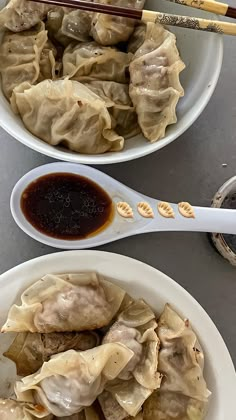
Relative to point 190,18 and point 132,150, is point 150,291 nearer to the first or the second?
point 132,150

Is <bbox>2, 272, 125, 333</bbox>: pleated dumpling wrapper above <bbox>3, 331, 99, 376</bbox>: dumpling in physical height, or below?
above

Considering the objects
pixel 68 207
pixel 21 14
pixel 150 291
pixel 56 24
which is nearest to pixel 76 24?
pixel 56 24

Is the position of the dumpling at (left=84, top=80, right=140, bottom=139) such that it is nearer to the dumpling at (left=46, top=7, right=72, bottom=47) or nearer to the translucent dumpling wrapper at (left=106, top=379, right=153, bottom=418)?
the dumpling at (left=46, top=7, right=72, bottom=47)

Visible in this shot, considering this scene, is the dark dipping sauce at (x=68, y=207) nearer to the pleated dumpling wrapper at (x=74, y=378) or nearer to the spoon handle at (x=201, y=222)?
the spoon handle at (x=201, y=222)

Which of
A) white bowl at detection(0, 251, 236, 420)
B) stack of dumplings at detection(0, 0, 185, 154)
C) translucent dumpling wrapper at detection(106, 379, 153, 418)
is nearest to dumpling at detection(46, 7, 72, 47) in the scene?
stack of dumplings at detection(0, 0, 185, 154)

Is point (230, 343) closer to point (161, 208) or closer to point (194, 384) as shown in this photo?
point (194, 384)

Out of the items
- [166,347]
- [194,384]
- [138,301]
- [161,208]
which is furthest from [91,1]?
[194,384]
